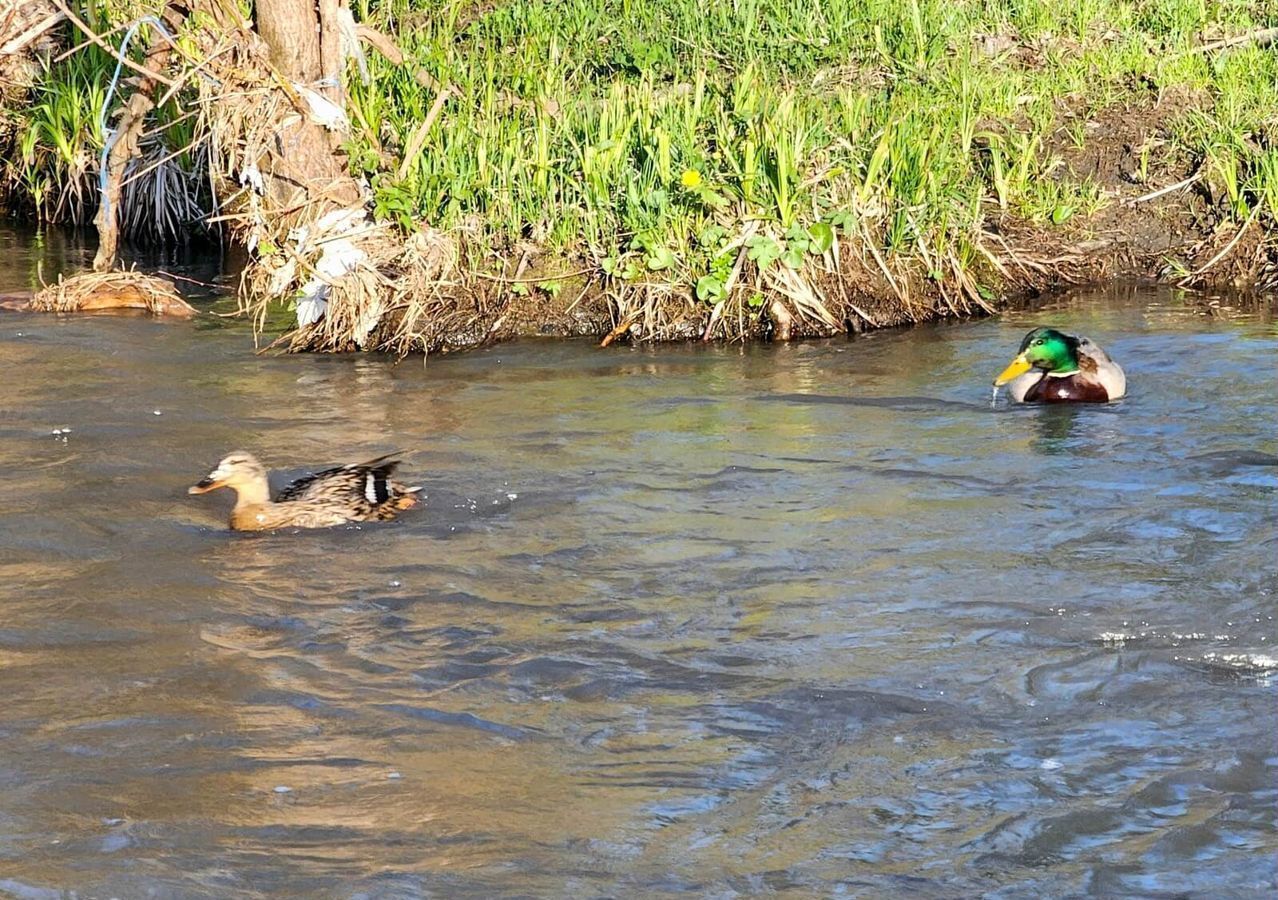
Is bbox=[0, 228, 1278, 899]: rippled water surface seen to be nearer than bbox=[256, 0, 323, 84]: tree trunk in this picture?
Yes

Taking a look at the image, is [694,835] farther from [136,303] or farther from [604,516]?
[136,303]

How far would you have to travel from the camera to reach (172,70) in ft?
36.7

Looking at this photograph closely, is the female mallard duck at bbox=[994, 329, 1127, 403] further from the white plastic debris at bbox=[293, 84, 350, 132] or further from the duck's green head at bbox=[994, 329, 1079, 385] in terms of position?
the white plastic debris at bbox=[293, 84, 350, 132]

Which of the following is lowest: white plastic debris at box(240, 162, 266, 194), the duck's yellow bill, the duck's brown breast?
the duck's brown breast

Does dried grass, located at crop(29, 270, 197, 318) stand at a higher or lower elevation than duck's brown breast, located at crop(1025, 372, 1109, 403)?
higher

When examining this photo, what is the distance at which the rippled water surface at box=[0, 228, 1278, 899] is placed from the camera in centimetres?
415

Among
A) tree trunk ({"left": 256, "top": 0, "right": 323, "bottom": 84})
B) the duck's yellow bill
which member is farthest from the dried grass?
the duck's yellow bill

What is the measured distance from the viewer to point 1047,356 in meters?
8.34

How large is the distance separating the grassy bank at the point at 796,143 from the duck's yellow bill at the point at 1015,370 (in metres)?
1.49

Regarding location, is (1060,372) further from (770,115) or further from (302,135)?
(302,135)

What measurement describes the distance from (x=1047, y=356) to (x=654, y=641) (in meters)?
3.63

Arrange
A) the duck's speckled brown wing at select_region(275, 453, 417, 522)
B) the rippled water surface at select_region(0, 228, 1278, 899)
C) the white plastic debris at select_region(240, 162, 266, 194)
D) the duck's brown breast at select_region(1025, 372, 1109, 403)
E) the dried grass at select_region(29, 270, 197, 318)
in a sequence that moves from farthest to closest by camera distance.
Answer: the dried grass at select_region(29, 270, 197, 318) < the white plastic debris at select_region(240, 162, 266, 194) < the duck's brown breast at select_region(1025, 372, 1109, 403) < the duck's speckled brown wing at select_region(275, 453, 417, 522) < the rippled water surface at select_region(0, 228, 1278, 899)

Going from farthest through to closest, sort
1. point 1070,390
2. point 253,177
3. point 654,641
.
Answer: point 253,177, point 1070,390, point 654,641

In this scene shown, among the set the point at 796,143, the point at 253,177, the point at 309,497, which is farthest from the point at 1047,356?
the point at 253,177
